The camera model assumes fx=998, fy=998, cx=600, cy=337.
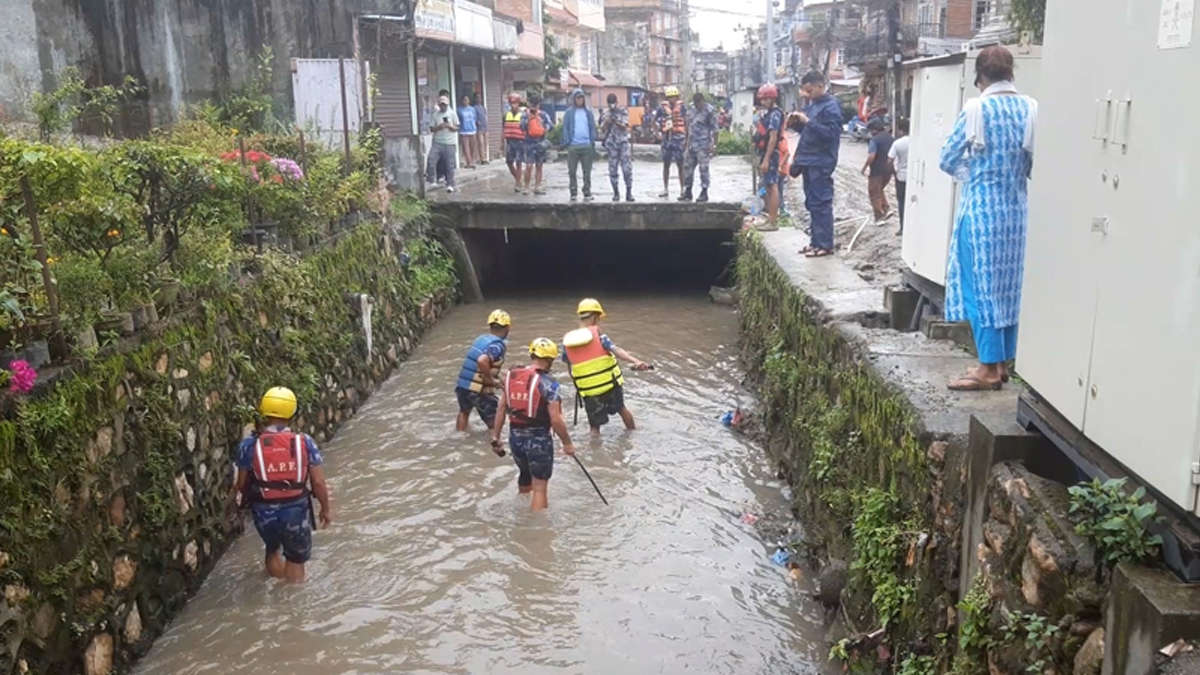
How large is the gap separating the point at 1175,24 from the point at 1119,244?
687mm

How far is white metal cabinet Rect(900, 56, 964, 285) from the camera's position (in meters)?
7.03

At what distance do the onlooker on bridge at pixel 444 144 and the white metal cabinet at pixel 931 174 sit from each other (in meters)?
11.3

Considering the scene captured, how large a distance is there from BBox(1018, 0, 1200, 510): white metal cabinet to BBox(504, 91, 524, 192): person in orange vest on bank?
14.4 metres

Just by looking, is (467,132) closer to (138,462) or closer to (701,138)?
(701,138)

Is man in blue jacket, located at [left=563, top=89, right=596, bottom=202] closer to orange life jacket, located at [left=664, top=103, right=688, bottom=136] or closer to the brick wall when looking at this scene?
orange life jacket, located at [left=664, top=103, right=688, bottom=136]

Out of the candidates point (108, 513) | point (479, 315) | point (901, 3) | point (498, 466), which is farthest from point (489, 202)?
point (901, 3)

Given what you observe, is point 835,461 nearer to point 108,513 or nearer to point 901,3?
point 108,513

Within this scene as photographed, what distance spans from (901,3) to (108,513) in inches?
1703

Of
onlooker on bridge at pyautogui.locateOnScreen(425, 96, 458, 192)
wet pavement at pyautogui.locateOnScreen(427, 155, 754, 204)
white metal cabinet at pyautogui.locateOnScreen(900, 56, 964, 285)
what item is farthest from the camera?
onlooker on bridge at pyautogui.locateOnScreen(425, 96, 458, 192)

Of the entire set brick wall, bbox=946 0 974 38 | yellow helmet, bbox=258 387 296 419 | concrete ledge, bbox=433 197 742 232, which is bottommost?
yellow helmet, bbox=258 387 296 419

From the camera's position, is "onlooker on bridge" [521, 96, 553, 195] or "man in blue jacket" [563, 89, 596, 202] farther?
"onlooker on bridge" [521, 96, 553, 195]

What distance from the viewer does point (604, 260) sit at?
21.4 metres

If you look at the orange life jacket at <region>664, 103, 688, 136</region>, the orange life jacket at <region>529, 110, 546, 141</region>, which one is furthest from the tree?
the orange life jacket at <region>529, 110, 546, 141</region>

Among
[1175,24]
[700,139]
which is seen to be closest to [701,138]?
[700,139]
